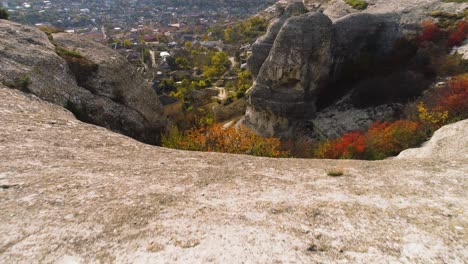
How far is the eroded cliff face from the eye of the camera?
33.1m

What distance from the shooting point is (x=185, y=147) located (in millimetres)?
23219

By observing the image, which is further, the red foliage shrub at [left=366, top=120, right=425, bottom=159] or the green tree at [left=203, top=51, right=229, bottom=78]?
the green tree at [left=203, top=51, right=229, bottom=78]

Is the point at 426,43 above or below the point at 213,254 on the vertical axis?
below

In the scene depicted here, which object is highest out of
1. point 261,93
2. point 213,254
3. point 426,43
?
point 213,254

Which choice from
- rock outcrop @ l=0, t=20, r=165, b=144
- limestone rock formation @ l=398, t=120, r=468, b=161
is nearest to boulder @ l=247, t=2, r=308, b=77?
rock outcrop @ l=0, t=20, r=165, b=144

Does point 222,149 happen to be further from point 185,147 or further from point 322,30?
point 322,30

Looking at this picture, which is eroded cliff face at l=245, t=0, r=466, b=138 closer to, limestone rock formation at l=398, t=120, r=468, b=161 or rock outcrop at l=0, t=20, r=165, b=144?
limestone rock formation at l=398, t=120, r=468, b=161

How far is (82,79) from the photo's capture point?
23.0 metres

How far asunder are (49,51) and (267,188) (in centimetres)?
2013

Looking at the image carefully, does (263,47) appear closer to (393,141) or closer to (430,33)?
(430,33)

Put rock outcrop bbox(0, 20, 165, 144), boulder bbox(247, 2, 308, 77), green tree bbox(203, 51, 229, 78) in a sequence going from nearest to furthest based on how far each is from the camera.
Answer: rock outcrop bbox(0, 20, 165, 144) < boulder bbox(247, 2, 308, 77) < green tree bbox(203, 51, 229, 78)

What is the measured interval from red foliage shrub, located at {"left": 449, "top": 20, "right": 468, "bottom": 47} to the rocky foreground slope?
86.2 feet

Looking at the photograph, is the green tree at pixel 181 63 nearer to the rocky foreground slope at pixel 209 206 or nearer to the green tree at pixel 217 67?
the green tree at pixel 217 67

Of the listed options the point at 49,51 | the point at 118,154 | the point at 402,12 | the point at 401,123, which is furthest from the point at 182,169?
the point at 402,12
